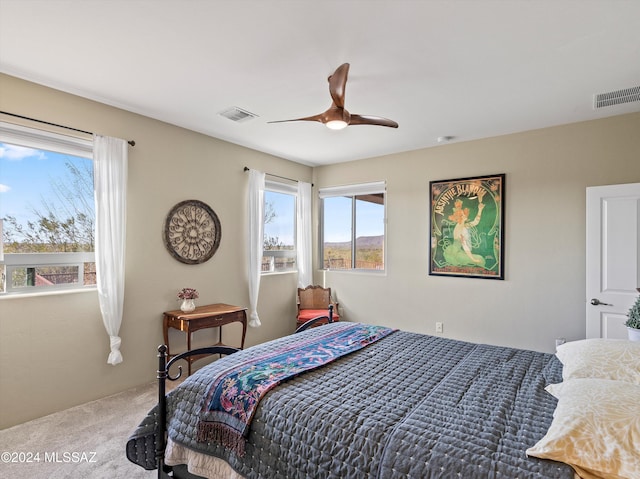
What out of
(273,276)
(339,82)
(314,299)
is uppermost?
(339,82)

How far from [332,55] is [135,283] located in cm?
272

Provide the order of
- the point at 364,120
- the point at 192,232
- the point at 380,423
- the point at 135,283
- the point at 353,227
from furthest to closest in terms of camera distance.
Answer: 1. the point at 353,227
2. the point at 192,232
3. the point at 135,283
4. the point at 364,120
5. the point at 380,423

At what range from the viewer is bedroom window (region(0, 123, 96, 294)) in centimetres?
269

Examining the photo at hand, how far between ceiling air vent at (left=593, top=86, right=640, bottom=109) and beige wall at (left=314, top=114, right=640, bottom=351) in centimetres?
44

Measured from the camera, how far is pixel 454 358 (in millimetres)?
2260

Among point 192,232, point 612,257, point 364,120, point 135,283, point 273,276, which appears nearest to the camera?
point 364,120

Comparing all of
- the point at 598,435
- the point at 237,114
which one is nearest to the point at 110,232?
the point at 237,114

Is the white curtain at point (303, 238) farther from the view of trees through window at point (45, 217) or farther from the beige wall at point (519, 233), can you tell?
the view of trees through window at point (45, 217)

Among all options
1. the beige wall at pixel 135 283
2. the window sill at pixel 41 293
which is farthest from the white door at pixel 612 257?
the window sill at pixel 41 293

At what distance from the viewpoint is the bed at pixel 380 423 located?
1235mm

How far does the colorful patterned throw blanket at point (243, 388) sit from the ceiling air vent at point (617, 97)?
3.03 m

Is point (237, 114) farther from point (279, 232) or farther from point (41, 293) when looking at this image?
point (41, 293)

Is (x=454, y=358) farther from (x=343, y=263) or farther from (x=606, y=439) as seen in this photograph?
(x=343, y=263)

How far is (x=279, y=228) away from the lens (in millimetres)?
5074
